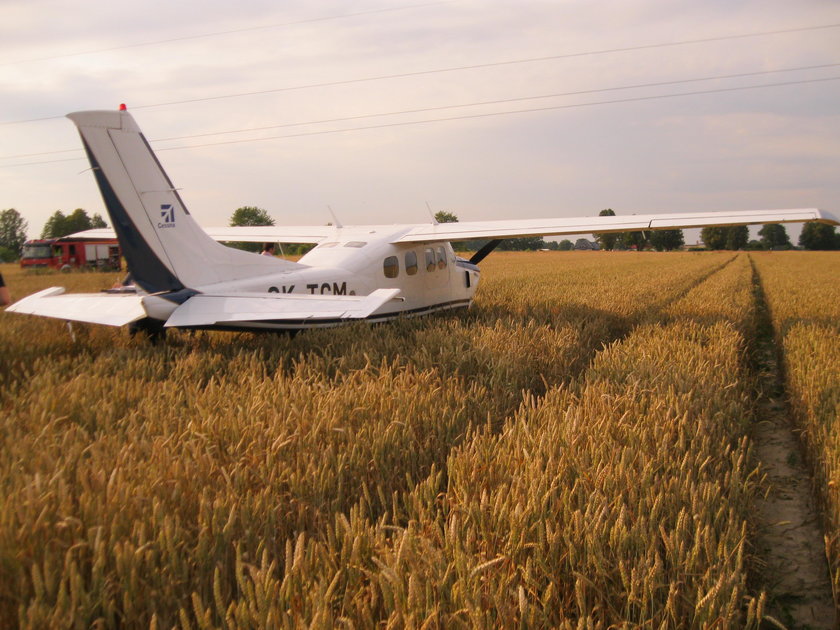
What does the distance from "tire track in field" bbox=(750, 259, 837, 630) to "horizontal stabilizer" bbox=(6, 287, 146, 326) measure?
6694mm

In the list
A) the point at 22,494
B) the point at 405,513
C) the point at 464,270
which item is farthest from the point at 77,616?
the point at 464,270

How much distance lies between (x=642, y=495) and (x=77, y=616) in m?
2.49

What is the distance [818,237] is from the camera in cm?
11256

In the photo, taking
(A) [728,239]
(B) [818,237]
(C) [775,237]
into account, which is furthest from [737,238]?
(C) [775,237]

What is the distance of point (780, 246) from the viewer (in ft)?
424

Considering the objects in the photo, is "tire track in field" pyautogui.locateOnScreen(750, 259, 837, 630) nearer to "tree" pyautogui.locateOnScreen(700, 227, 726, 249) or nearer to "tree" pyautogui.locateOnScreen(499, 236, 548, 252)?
"tree" pyautogui.locateOnScreen(499, 236, 548, 252)

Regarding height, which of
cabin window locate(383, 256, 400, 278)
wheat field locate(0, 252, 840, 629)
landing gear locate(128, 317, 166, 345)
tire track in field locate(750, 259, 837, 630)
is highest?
cabin window locate(383, 256, 400, 278)

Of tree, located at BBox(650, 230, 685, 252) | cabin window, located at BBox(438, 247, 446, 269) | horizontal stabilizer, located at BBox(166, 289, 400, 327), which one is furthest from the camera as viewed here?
tree, located at BBox(650, 230, 685, 252)

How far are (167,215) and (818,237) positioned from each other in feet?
433

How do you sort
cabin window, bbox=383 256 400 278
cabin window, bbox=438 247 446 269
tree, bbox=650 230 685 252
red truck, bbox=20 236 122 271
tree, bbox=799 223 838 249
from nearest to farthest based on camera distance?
cabin window, bbox=383 256 400 278, cabin window, bbox=438 247 446 269, red truck, bbox=20 236 122 271, tree, bbox=650 230 685 252, tree, bbox=799 223 838 249

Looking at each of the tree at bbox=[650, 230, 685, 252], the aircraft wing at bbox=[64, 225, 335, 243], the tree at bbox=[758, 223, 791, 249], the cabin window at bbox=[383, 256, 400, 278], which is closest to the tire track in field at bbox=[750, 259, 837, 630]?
the cabin window at bbox=[383, 256, 400, 278]

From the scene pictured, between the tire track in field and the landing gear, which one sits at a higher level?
the landing gear

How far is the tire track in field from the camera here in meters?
3.14

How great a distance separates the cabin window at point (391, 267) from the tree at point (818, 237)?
122308 mm
